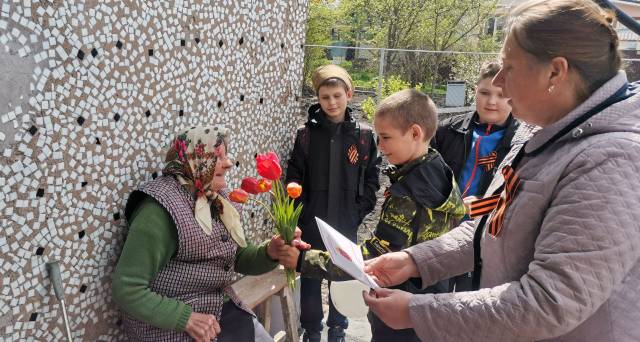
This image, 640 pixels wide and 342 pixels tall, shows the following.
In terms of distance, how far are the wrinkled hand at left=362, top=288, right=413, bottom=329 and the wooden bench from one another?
5.04 ft

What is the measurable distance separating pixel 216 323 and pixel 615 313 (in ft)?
5.07

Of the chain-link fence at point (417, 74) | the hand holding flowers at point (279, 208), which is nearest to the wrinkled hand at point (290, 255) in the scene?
the hand holding flowers at point (279, 208)

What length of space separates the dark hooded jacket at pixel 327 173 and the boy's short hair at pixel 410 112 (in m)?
0.90

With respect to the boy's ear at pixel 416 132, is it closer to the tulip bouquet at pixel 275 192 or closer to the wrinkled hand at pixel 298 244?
the tulip bouquet at pixel 275 192

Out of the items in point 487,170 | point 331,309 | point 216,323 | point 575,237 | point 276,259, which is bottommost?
point 331,309

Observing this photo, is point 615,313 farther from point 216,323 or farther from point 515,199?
point 216,323

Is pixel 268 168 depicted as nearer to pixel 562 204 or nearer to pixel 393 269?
pixel 393 269

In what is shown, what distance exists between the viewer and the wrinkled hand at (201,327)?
2.08 meters

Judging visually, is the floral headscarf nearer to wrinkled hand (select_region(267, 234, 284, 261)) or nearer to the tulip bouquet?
the tulip bouquet

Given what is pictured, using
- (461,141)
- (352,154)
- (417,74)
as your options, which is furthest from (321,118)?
(417,74)

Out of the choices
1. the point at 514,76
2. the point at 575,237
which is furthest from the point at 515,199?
the point at 514,76

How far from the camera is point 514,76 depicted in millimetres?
1258

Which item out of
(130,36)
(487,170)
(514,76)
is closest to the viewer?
(514,76)

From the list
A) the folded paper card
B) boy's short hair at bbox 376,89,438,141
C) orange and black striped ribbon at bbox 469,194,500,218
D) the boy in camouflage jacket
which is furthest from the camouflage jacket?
orange and black striped ribbon at bbox 469,194,500,218
